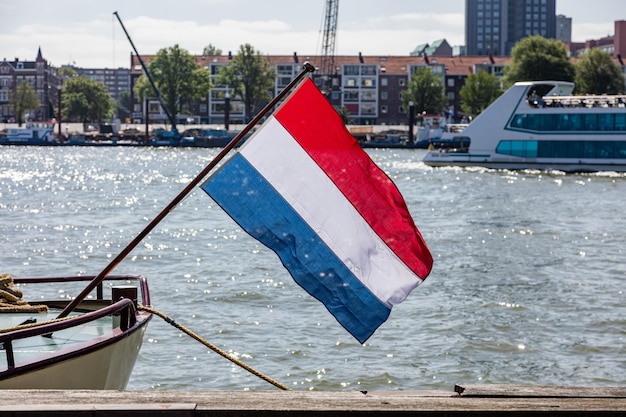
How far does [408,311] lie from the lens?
59.3 ft

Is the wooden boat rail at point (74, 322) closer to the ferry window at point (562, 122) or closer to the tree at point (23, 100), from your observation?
the ferry window at point (562, 122)

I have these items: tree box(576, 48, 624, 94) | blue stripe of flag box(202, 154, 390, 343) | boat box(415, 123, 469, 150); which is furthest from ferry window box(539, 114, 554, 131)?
blue stripe of flag box(202, 154, 390, 343)

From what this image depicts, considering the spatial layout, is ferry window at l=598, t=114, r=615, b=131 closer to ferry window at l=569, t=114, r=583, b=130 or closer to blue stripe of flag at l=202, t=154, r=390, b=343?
ferry window at l=569, t=114, r=583, b=130

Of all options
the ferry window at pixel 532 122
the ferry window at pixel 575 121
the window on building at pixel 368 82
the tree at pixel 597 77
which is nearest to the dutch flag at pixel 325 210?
the ferry window at pixel 575 121

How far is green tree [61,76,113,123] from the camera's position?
165 metres

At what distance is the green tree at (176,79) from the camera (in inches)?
5802

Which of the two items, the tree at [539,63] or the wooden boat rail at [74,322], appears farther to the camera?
the tree at [539,63]

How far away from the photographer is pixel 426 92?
136 meters

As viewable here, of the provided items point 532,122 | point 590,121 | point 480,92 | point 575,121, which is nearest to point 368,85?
point 480,92

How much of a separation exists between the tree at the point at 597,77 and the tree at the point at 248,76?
45.6 metres

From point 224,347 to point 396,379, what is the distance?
278cm

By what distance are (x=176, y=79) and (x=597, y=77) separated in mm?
58087

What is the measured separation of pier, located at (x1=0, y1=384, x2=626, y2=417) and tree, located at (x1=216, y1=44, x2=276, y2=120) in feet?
465

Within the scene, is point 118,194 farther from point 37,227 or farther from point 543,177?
point 543,177
